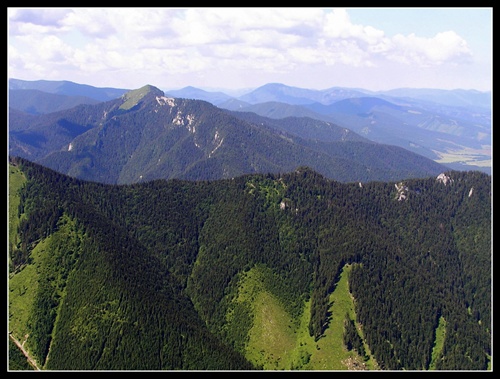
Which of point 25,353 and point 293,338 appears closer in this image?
point 25,353

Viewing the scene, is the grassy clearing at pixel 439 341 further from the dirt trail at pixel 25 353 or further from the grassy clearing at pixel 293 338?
the dirt trail at pixel 25 353

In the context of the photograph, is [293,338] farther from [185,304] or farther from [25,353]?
[25,353]

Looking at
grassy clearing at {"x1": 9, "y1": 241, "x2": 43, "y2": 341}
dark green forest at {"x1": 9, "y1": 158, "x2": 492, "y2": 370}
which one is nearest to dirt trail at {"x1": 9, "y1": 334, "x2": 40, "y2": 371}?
grassy clearing at {"x1": 9, "y1": 241, "x2": 43, "y2": 341}

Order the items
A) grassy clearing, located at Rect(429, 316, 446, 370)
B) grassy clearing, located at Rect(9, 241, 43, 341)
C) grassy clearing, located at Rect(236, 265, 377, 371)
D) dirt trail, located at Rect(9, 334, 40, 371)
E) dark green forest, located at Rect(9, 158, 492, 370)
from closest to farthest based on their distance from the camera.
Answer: dirt trail, located at Rect(9, 334, 40, 371) < dark green forest, located at Rect(9, 158, 492, 370) < grassy clearing, located at Rect(9, 241, 43, 341) < grassy clearing, located at Rect(236, 265, 377, 371) < grassy clearing, located at Rect(429, 316, 446, 370)

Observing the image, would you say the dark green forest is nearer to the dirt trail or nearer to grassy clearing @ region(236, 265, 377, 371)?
the dirt trail

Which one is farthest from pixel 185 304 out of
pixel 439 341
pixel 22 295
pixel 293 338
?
pixel 439 341

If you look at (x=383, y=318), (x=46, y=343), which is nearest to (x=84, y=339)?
(x=46, y=343)

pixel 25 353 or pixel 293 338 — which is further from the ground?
pixel 25 353

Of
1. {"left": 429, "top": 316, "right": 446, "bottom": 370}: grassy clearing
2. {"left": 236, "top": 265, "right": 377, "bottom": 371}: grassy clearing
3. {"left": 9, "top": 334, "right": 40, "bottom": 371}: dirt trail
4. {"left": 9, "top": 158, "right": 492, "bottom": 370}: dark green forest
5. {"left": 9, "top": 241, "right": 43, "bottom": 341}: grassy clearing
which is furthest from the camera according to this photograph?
{"left": 429, "top": 316, "right": 446, "bottom": 370}: grassy clearing

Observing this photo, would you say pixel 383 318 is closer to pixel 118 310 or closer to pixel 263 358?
pixel 263 358

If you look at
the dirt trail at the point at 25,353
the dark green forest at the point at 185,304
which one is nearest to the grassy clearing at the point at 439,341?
the dark green forest at the point at 185,304

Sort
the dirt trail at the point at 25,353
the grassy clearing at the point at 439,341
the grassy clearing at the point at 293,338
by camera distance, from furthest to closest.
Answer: the grassy clearing at the point at 439,341
the grassy clearing at the point at 293,338
the dirt trail at the point at 25,353
